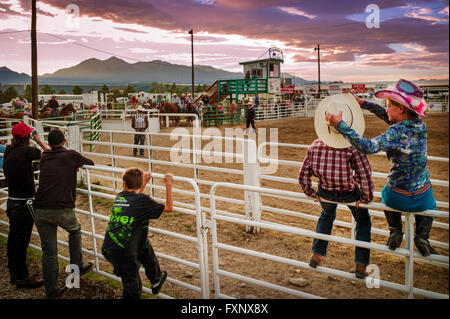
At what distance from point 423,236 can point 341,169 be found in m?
0.72

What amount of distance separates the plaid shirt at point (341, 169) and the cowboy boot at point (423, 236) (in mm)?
371

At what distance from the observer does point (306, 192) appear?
291 centimetres

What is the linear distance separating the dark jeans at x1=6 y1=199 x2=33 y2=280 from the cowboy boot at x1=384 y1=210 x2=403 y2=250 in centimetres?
370

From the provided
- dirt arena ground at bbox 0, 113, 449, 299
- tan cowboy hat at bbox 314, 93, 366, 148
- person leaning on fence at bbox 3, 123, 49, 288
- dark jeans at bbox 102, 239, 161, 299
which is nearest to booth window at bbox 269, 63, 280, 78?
dirt arena ground at bbox 0, 113, 449, 299

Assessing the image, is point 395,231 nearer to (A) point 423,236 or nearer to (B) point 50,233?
(A) point 423,236

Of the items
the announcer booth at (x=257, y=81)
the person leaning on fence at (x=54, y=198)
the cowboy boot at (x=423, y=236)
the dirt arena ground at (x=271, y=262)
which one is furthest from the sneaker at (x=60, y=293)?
the announcer booth at (x=257, y=81)

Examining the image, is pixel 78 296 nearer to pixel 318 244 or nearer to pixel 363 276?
pixel 318 244

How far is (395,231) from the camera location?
8.64ft

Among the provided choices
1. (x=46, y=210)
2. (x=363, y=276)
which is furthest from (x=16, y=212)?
(x=363, y=276)

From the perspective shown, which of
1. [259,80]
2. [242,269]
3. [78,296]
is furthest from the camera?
[259,80]

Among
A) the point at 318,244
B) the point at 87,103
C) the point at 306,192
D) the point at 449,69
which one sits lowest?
the point at 318,244

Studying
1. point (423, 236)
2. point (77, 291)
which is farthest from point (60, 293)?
point (423, 236)
